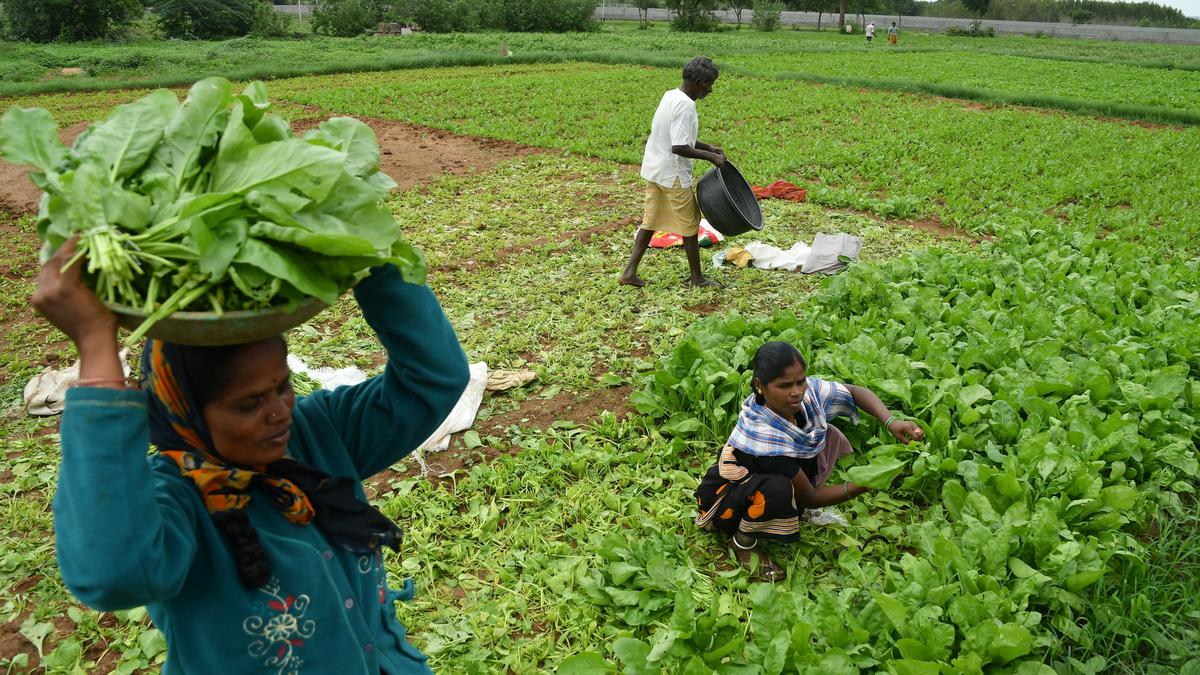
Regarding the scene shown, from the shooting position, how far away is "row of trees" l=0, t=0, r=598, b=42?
28500 mm

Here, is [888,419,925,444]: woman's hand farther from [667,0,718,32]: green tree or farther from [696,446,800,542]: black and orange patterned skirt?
[667,0,718,32]: green tree

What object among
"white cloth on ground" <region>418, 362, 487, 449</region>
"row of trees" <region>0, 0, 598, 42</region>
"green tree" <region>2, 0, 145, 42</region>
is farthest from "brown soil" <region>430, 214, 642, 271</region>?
"green tree" <region>2, 0, 145, 42</region>

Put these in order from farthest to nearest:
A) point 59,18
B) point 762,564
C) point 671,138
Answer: point 59,18
point 671,138
point 762,564

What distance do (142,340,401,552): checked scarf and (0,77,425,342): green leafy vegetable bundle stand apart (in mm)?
204

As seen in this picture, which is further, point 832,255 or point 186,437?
point 832,255

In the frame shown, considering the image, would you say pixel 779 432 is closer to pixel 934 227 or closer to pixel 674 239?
pixel 674 239

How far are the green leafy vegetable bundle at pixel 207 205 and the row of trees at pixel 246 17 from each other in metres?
32.6

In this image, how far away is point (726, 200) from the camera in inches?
248

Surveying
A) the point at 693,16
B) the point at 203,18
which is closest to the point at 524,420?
the point at 203,18

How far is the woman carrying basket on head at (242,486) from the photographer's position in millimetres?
1173

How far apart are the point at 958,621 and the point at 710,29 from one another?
46379 millimetres

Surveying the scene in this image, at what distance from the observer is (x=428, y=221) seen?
8359 millimetres

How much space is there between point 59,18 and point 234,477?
34.1 meters

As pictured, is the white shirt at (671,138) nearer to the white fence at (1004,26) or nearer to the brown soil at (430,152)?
the brown soil at (430,152)
